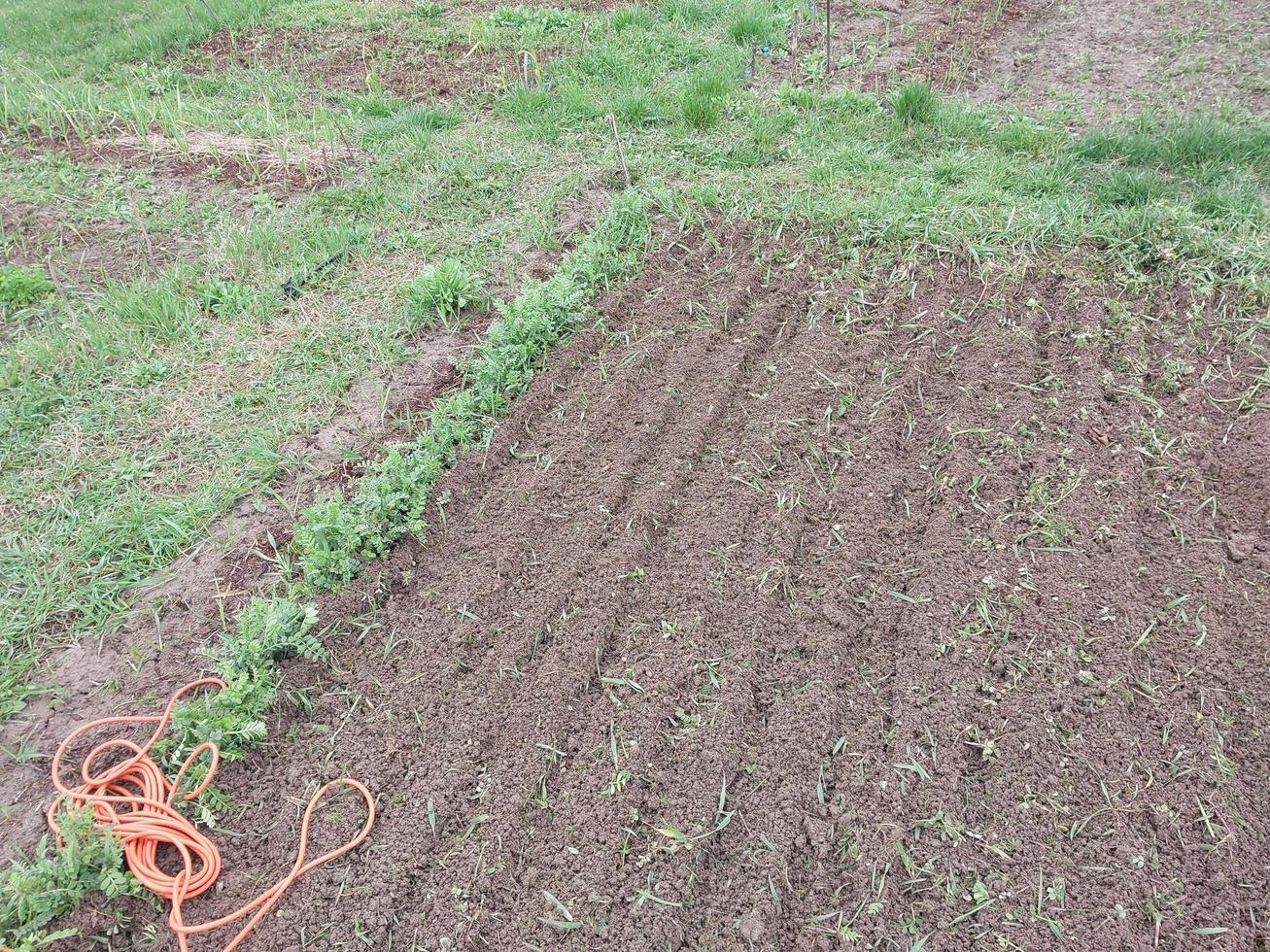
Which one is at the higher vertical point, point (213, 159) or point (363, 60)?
point (363, 60)

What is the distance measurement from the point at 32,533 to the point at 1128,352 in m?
4.80

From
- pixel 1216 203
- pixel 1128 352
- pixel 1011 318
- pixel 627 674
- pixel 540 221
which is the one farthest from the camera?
pixel 540 221

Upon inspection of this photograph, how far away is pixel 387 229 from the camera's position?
17.0 feet

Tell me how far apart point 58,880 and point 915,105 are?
5.80 m

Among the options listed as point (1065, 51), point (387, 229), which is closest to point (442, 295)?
point (387, 229)

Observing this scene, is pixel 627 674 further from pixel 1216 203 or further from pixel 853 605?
pixel 1216 203

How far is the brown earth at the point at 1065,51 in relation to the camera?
5.52 meters

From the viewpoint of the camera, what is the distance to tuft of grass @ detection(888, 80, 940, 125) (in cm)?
539

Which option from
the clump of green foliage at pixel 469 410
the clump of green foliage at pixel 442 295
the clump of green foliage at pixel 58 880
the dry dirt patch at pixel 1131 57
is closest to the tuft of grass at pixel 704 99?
the clump of green foliage at pixel 469 410

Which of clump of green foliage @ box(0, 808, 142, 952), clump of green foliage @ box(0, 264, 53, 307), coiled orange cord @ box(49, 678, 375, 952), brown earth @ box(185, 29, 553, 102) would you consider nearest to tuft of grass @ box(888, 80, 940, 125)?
brown earth @ box(185, 29, 553, 102)

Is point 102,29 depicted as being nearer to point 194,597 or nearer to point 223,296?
point 223,296

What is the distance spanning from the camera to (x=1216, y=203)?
440 centimetres

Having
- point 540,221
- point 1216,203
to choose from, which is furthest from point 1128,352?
point 540,221

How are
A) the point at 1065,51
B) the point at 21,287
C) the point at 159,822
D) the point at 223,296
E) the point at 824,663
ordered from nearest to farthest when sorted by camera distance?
the point at 159,822
the point at 824,663
the point at 223,296
the point at 21,287
the point at 1065,51
